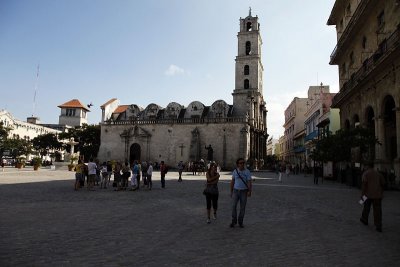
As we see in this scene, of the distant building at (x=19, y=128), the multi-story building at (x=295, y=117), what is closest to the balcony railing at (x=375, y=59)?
the multi-story building at (x=295, y=117)

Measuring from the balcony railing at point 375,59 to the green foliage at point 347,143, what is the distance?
347cm

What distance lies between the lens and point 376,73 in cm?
1814

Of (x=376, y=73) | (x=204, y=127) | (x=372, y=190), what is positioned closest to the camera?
(x=372, y=190)

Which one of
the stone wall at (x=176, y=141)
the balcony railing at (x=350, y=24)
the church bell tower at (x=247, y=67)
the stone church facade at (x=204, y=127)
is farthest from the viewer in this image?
the church bell tower at (x=247, y=67)

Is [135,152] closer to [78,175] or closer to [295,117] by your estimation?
[295,117]

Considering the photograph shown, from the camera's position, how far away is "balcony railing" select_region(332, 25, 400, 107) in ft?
50.2

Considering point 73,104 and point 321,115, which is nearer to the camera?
point 321,115

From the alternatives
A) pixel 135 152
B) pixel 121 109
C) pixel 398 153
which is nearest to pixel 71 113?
pixel 121 109

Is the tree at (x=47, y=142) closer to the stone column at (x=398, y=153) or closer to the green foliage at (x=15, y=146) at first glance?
the green foliage at (x=15, y=146)

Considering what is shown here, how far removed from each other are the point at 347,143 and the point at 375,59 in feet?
16.2

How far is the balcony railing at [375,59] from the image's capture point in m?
15.3

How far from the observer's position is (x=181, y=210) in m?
9.98

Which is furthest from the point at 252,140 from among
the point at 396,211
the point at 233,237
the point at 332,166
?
the point at 233,237

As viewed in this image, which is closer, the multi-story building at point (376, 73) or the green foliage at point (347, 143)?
the multi-story building at point (376, 73)
